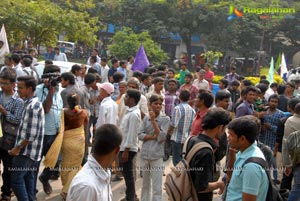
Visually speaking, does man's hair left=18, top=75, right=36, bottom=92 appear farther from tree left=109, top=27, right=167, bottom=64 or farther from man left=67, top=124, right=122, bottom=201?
tree left=109, top=27, right=167, bottom=64

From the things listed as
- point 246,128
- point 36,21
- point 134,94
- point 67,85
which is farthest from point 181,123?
point 36,21

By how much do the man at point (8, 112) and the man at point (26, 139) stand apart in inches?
7.9

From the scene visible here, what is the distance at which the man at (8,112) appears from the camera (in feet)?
16.9

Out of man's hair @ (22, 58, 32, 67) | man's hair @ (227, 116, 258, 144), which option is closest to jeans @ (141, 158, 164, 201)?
man's hair @ (227, 116, 258, 144)

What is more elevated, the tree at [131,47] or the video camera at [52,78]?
the tree at [131,47]

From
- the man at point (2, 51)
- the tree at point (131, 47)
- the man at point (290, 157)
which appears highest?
the tree at point (131, 47)

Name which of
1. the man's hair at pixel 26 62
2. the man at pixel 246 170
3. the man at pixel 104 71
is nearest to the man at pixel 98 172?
the man at pixel 246 170

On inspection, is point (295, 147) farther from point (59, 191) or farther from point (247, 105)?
point (59, 191)

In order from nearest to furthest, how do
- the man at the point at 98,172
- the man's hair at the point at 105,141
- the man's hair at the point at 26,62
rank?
the man at the point at 98,172
the man's hair at the point at 105,141
the man's hair at the point at 26,62

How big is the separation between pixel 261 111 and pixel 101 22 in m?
26.5

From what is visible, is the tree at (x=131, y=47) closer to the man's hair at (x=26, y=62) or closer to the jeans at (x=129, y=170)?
the man's hair at (x=26, y=62)

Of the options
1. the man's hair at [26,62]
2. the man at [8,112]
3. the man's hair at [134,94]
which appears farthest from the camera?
the man's hair at [26,62]

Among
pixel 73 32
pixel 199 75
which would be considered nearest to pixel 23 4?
pixel 73 32

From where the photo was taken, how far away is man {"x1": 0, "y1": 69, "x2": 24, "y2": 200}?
5.14m
